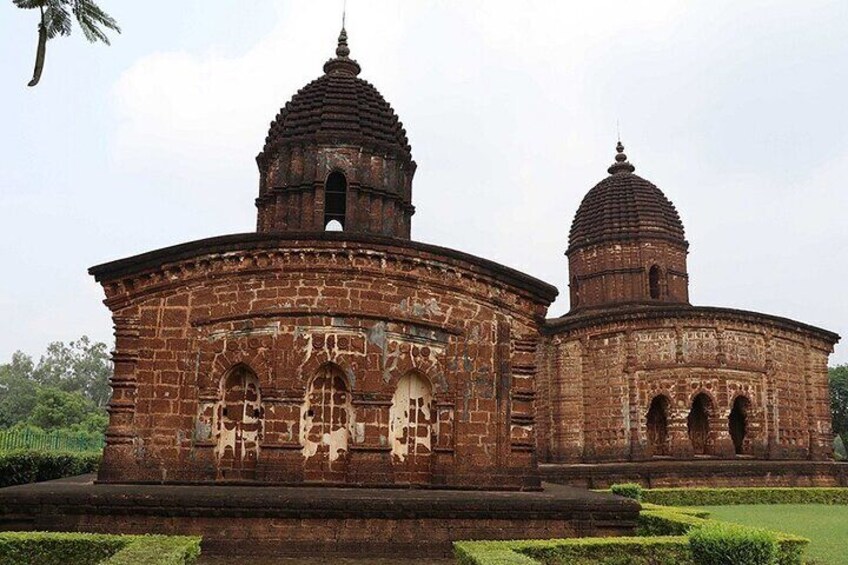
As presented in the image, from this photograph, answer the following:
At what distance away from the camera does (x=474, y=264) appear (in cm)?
1527

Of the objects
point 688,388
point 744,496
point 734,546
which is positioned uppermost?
point 688,388

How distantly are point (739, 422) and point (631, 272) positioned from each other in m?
7.18

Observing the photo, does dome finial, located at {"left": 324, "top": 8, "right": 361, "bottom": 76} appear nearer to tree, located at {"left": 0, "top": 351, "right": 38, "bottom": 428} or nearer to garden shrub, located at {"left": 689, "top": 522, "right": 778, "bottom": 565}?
garden shrub, located at {"left": 689, "top": 522, "right": 778, "bottom": 565}

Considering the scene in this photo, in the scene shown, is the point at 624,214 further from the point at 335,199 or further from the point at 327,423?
the point at 327,423

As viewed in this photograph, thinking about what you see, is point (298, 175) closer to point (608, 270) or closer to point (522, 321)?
point (522, 321)

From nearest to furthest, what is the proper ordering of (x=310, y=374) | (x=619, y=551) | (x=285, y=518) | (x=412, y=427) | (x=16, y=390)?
(x=619, y=551) → (x=285, y=518) → (x=310, y=374) → (x=412, y=427) → (x=16, y=390)

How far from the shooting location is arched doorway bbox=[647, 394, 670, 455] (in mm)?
26125

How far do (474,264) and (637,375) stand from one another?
13.0 m

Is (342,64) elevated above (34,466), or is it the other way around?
(342,64)

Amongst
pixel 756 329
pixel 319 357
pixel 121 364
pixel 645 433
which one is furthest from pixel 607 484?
pixel 121 364

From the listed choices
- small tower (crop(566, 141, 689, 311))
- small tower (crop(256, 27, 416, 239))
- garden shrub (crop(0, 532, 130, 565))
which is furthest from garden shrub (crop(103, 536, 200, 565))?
small tower (crop(566, 141, 689, 311))

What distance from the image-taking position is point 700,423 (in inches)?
1033

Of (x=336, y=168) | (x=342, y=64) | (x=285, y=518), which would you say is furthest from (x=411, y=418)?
(x=342, y=64)

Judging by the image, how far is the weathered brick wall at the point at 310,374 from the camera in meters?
13.8
